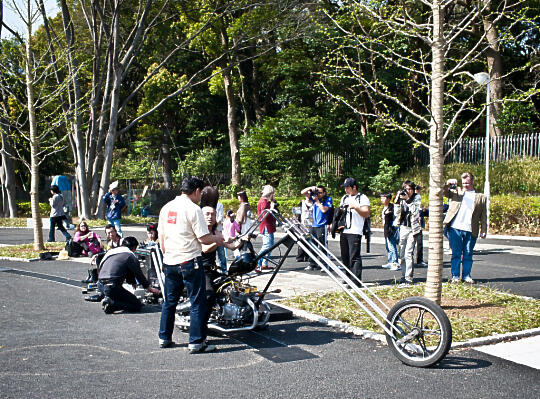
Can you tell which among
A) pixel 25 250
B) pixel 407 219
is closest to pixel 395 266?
pixel 407 219

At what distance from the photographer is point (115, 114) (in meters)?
24.4

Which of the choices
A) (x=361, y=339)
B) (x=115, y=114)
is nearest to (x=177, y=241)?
(x=361, y=339)

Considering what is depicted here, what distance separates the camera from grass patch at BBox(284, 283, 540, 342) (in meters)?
6.25

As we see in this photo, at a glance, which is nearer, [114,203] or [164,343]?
[164,343]

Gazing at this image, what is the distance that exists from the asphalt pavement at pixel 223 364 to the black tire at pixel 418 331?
0.13m

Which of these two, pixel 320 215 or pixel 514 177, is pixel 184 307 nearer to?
pixel 320 215

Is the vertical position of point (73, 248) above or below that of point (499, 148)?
below

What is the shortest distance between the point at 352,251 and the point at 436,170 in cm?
241

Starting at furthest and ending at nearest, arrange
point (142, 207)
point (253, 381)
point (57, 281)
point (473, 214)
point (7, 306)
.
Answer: point (142, 207) < point (57, 281) < point (473, 214) < point (7, 306) < point (253, 381)

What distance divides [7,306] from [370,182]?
2062 cm

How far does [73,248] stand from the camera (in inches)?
512

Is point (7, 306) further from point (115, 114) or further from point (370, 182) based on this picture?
point (370, 182)

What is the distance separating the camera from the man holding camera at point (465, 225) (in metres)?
9.05

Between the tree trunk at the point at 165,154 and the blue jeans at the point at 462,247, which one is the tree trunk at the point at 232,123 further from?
the blue jeans at the point at 462,247
